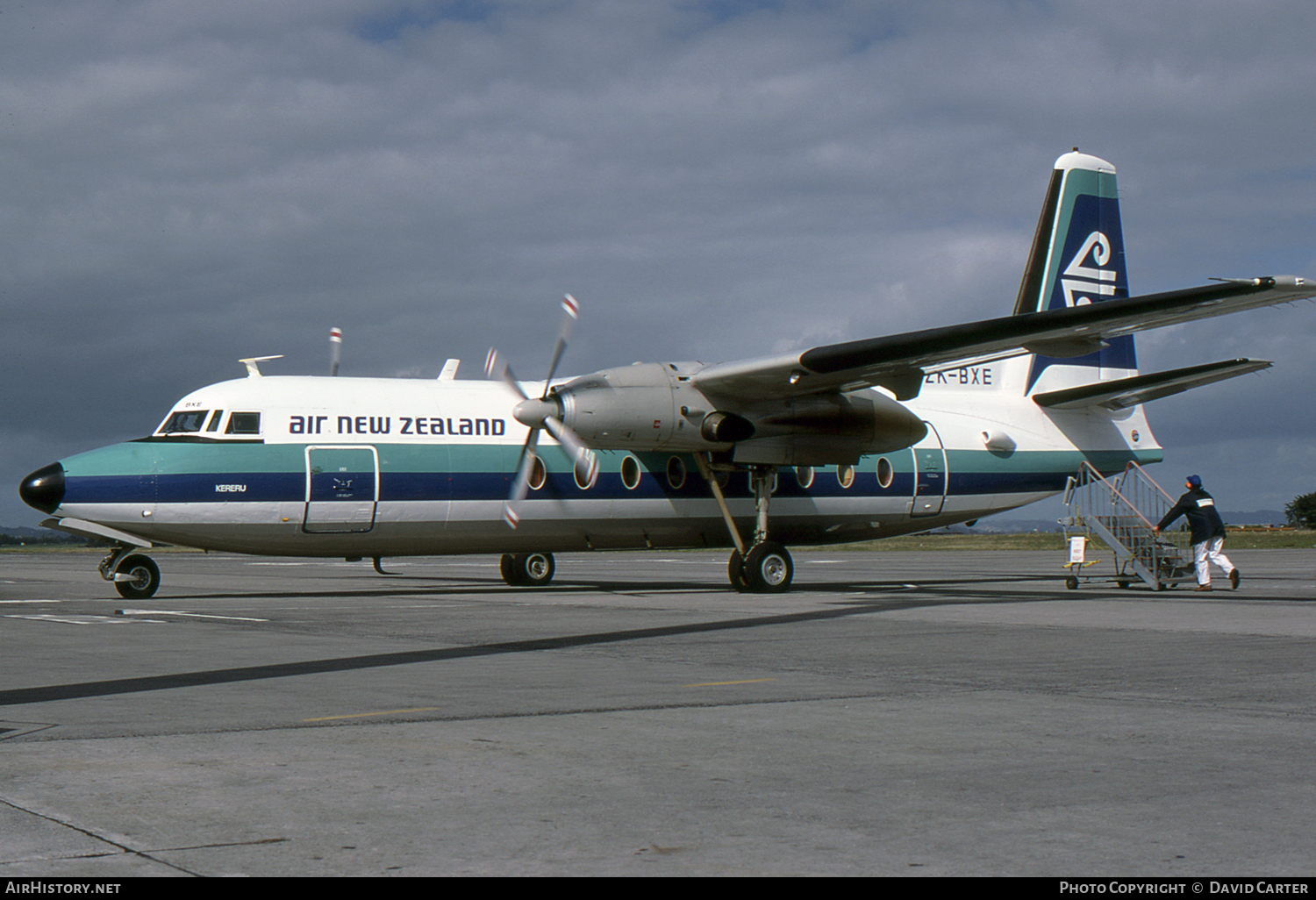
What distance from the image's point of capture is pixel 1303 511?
Result: 380 ft

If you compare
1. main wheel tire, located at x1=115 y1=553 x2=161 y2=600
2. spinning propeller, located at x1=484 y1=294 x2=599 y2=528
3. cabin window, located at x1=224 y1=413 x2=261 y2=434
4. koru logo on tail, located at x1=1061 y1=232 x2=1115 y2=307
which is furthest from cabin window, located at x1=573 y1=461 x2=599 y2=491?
koru logo on tail, located at x1=1061 y1=232 x2=1115 y2=307

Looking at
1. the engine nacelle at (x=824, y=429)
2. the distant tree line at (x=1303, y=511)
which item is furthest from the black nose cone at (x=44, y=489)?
the distant tree line at (x=1303, y=511)

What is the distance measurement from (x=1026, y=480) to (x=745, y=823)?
2278 cm

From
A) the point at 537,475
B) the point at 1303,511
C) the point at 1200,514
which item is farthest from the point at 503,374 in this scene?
the point at 1303,511

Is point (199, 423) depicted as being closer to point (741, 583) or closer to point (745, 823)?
point (741, 583)

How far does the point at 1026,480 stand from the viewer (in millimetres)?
26281

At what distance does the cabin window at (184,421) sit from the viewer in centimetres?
2033

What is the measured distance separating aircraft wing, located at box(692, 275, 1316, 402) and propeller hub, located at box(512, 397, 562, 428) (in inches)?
101

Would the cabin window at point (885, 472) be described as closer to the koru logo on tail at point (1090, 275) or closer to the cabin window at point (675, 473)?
the cabin window at point (675, 473)

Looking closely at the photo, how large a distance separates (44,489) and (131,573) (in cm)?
225

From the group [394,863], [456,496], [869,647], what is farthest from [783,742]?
[456,496]

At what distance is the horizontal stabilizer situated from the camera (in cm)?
2200

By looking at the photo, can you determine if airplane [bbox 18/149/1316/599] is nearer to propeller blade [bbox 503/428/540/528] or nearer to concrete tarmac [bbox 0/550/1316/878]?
propeller blade [bbox 503/428/540/528]

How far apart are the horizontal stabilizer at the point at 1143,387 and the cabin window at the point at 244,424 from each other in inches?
652
